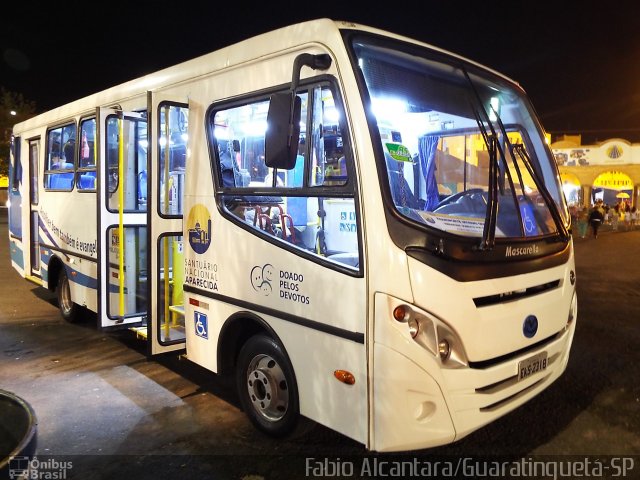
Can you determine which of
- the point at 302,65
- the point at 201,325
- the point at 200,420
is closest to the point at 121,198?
the point at 201,325

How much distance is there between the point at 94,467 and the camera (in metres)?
3.55

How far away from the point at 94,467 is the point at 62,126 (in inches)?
190

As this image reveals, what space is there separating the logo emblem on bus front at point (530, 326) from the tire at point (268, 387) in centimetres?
158

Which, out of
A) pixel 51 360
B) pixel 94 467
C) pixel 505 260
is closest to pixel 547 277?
pixel 505 260

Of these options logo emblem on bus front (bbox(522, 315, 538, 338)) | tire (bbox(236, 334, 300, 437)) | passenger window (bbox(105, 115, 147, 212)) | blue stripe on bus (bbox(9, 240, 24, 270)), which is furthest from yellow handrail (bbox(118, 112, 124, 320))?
blue stripe on bus (bbox(9, 240, 24, 270))

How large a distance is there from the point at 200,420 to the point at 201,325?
0.78 meters

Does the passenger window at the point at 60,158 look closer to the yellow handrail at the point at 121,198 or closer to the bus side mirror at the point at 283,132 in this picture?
the yellow handrail at the point at 121,198

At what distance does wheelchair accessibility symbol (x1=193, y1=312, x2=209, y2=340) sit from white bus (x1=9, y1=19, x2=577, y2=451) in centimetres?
2

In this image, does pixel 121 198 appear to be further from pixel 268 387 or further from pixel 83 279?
pixel 268 387

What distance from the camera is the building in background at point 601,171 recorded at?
3014 cm

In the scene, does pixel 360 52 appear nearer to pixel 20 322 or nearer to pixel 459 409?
pixel 459 409

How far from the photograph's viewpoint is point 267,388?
3850 mm

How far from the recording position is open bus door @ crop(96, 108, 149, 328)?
5043 millimetres

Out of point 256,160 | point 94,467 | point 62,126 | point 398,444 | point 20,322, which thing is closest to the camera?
point 398,444
